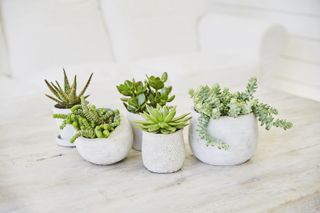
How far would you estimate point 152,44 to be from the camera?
109 inches

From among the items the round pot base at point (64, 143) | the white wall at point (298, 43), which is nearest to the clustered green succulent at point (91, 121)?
the round pot base at point (64, 143)

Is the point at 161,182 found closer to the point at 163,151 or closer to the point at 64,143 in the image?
the point at 163,151

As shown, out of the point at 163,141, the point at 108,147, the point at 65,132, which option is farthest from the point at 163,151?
the point at 65,132

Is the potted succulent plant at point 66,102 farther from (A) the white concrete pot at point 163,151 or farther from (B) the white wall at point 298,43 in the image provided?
(B) the white wall at point 298,43

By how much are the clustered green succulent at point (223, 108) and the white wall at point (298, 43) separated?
5.68ft

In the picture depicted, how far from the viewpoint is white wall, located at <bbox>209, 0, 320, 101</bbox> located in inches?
109

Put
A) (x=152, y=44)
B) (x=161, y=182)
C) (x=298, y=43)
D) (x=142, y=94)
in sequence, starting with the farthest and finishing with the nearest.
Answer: (x=298, y=43)
(x=152, y=44)
(x=142, y=94)
(x=161, y=182)

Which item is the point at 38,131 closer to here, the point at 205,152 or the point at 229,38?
the point at 205,152

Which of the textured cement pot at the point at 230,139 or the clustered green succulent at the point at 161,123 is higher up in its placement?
the clustered green succulent at the point at 161,123

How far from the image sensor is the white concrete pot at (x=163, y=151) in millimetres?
1149

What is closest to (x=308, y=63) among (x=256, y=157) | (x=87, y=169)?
(x=256, y=157)

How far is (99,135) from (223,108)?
31 cm

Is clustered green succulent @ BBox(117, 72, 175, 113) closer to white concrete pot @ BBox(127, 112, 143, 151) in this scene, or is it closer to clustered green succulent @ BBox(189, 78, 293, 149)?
white concrete pot @ BBox(127, 112, 143, 151)

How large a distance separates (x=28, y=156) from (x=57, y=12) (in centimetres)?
144
